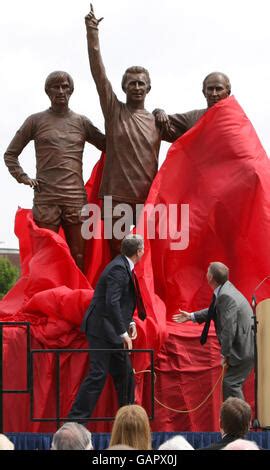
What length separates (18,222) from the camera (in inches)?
475

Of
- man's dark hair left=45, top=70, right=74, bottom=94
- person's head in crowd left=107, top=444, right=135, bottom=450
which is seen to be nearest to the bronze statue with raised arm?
man's dark hair left=45, top=70, right=74, bottom=94

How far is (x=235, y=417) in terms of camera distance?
7.05 meters

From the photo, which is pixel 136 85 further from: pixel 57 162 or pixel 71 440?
pixel 71 440

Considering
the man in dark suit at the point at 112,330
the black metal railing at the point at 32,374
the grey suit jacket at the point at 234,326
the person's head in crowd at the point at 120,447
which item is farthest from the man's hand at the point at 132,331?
the person's head in crowd at the point at 120,447

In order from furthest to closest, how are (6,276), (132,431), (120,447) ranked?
1. (6,276)
2. (132,431)
3. (120,447)

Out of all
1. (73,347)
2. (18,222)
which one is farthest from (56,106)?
(73,347)

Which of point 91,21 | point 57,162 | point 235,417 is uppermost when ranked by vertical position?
point 91,21

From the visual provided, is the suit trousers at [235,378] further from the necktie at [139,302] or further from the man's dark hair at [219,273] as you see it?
the necktie at [139,302]

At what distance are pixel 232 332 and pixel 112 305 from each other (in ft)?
3.16

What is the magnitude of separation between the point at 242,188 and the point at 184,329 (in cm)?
150

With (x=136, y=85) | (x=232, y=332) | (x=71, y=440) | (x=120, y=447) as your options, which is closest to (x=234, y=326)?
(x=232, y=332)

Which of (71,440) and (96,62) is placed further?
(96,62)
